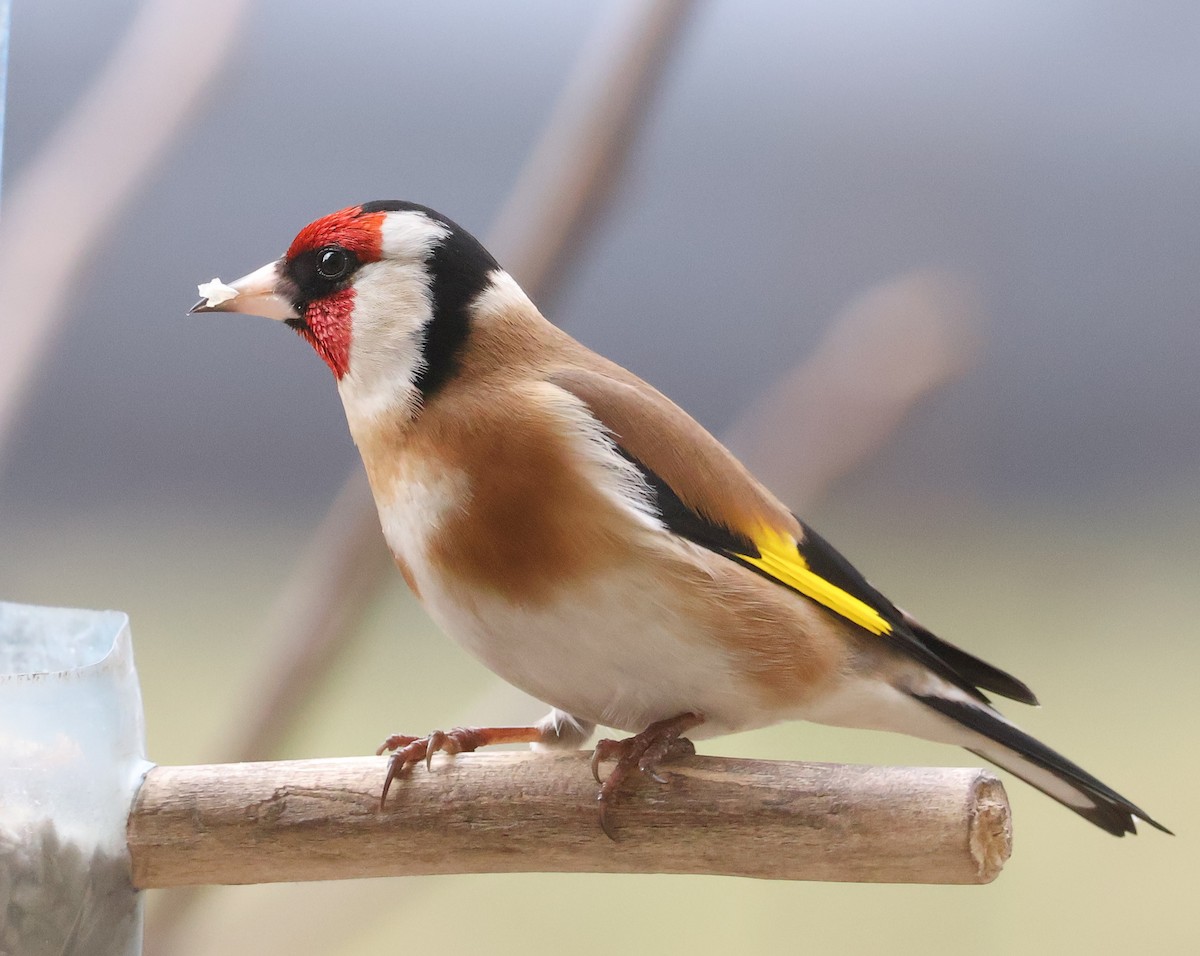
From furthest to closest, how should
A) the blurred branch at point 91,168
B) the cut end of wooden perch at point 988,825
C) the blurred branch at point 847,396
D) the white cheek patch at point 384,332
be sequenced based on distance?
the blurred branch at point 847,396, the blurred branch at point 91,168, the white cheek patch at point 384,332, the cut end of wooden perch at point 988,825

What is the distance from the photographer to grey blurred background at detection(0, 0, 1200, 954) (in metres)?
1.71

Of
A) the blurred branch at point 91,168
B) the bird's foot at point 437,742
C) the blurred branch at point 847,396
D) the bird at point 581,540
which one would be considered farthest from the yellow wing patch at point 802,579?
the blurred branch at point 91,168

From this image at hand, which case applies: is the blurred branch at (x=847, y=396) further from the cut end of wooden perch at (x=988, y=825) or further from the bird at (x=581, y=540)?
the cut end of wooden perch at (x=988, y=825)

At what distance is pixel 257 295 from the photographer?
0.92m

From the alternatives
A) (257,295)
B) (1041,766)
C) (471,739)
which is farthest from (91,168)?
(1041,766)

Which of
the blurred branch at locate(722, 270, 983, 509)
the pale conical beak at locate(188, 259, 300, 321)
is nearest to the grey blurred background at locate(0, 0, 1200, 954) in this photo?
the blurred branch at locate(722, 270, 983, 509)

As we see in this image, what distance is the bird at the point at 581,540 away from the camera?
33.0 inches

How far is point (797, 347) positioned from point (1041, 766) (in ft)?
3.07

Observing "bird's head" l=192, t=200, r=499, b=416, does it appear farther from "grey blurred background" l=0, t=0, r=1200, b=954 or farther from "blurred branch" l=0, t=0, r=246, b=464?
"grey blurred background" l=0, t=0, r=1200, b=954

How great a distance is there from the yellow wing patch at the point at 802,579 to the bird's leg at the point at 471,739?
20 centimetres

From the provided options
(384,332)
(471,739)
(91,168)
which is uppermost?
(384,332)

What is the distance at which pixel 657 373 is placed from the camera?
1.79m

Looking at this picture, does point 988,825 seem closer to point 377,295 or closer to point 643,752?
point 643,752

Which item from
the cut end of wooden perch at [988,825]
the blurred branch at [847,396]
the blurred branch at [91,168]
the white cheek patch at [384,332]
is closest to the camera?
the cut end of wooden perch at [988,825]
